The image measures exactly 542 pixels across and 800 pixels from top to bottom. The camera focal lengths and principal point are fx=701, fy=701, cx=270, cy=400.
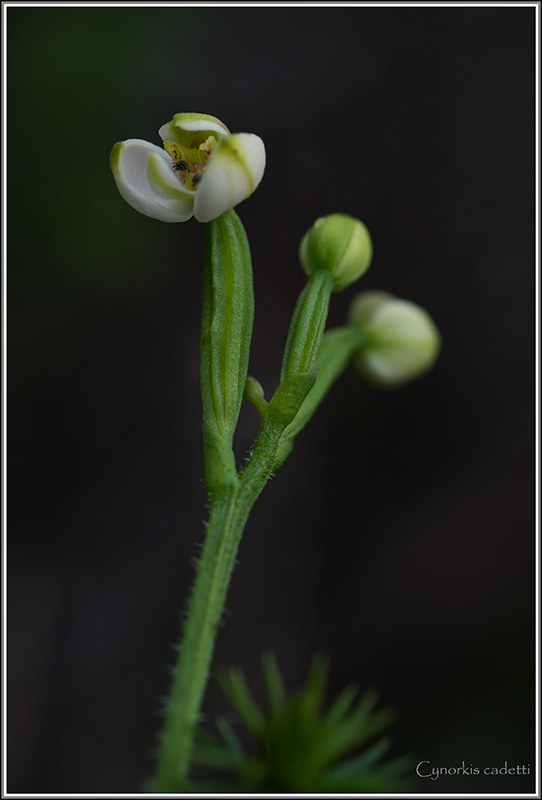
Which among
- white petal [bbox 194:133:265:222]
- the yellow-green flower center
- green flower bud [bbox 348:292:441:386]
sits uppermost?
the yellow-green flower center

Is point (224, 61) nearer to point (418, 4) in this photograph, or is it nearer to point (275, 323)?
point (418, 4)

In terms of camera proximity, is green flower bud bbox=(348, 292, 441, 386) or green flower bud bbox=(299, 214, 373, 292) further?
green flower bud bbox=(348, 292, 441, 386)

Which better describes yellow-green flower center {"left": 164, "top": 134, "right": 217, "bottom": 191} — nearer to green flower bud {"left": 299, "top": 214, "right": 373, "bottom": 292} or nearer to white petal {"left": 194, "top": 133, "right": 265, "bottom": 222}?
white petal {"left": 194, "top": 133, "right": 265, "bottom": 222}

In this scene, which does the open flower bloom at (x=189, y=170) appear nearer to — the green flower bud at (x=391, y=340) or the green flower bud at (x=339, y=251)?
the green flower bud at (x=339, y=251)

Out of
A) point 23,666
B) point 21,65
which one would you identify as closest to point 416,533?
point 23,666

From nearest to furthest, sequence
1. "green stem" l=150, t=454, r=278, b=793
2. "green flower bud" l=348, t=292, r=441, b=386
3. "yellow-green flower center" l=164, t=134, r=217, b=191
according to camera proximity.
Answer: "green stem" l=150, t=454, r=278, b=793, "yellow-green flower center" l=164, t=134, r=217, b=191, "green flower bud" l=348, t=292, r=441, b=386

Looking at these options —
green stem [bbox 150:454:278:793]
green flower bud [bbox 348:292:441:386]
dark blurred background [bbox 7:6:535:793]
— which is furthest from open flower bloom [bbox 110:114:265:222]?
dark blurred background [bbox 7:6:535:793]

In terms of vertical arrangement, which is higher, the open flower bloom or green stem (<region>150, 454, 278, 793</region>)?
the open flower bloom

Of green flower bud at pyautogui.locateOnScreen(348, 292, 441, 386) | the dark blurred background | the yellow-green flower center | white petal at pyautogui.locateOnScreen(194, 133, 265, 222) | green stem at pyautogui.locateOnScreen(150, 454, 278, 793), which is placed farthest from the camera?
the dark blurred background

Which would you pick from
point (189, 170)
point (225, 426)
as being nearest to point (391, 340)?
point (189, 170)
